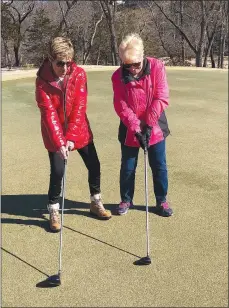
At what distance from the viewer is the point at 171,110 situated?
756 cm

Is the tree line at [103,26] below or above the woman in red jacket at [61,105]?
above

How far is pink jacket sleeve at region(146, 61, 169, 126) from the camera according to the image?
313 cm

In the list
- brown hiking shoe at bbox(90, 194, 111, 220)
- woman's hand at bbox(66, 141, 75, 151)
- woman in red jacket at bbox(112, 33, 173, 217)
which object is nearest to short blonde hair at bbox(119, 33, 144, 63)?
woman in red jacket at bbox(112, 33, 173, 217)

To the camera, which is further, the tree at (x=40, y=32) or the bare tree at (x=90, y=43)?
the bare tree at (x=90, y=43)

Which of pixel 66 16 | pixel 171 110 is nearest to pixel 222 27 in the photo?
pixel 66 16

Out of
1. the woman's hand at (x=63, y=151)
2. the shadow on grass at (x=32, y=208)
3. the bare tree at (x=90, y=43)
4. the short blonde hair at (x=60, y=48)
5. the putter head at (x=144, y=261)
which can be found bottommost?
the putter head at (x=144, y=261)

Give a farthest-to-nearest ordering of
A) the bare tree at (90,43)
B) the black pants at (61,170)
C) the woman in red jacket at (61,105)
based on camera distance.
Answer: the bare tree at (90,43) → the black pants at (61,170) → the woman in red jacket at (61,105)

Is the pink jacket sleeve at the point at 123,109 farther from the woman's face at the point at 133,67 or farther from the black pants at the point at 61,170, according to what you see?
the black pants at the point at 61,170

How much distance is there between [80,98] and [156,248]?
1.14 metres

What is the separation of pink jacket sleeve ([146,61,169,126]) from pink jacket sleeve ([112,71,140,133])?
0.10 metres

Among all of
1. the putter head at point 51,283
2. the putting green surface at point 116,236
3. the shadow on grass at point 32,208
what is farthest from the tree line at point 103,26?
the putter head at point 51,283

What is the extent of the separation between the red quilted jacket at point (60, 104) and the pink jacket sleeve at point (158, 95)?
0.48 metres

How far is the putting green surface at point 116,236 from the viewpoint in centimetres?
251

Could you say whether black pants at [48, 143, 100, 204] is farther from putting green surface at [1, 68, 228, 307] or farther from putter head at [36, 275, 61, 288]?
putter head at [36, 275, 61, 288]
